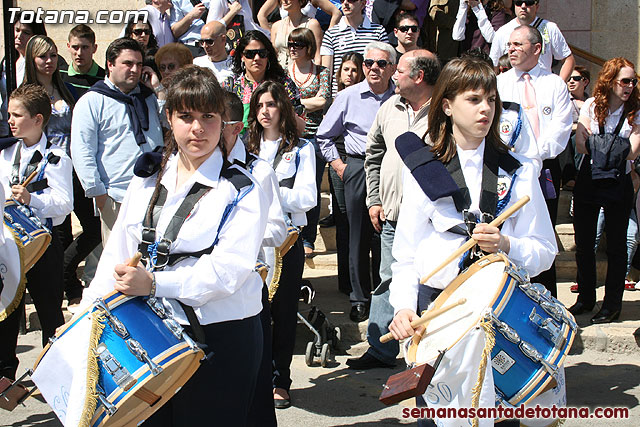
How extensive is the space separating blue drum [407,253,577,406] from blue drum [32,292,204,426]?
99 centimetres

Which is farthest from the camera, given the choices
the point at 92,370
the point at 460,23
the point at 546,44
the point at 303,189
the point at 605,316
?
the point at 460,23

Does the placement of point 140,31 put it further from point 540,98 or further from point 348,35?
point 540,98

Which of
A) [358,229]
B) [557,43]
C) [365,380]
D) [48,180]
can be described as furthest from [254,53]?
[557,43]

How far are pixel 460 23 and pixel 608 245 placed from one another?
152 inches

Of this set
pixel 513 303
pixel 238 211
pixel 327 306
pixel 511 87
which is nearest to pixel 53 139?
pixel 327 306

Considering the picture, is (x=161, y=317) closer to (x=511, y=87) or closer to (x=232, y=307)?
(x=232, y=307)

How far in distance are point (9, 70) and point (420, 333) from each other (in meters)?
5.45

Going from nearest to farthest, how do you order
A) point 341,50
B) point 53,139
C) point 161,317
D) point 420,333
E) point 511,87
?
1. point 161,317
2. point 420,333
3. point 511,87
4. point 53,139
5. point 341,50

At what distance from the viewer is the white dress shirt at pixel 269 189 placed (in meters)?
4.27

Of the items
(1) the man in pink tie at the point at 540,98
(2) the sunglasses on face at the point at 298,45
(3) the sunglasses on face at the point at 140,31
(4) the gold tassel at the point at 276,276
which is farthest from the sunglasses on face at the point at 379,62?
(3) the sunglasses on face at the point at 140,31

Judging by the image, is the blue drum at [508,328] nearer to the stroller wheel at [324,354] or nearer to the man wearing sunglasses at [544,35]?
the stroller wheel at [324,354]

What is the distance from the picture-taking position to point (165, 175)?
353 centimetres

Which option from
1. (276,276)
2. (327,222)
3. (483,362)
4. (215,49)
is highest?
(215,49)

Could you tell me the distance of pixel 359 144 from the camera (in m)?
7.42
